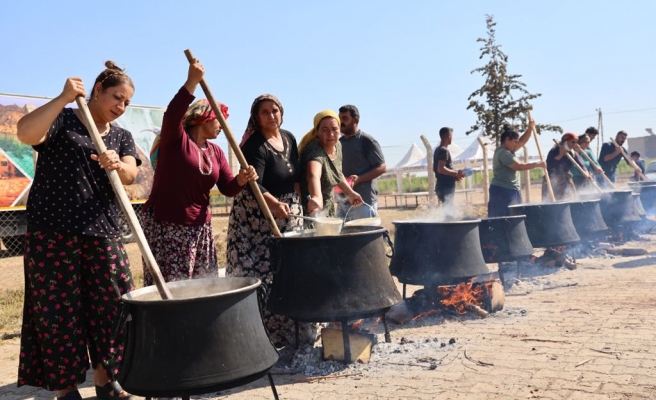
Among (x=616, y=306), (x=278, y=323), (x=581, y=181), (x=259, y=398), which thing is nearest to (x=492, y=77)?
(x=581, y=181)

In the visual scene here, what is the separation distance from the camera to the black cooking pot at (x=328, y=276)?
140 inches

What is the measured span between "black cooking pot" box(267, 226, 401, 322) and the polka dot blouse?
1.11 meters

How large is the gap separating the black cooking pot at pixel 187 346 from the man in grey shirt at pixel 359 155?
3.59m

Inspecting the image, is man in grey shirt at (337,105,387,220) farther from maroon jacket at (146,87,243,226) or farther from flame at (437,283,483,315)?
maroon jacket at (146,87,243,226)

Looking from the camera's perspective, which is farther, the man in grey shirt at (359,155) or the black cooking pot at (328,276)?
the man in grey shirt at (359,155)

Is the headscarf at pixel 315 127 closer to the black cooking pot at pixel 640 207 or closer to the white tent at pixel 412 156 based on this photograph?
the black cooking pot at pixel 640 207

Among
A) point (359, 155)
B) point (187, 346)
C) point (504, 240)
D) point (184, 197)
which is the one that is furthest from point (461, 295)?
point (187, 346)

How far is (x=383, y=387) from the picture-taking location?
11.3ft

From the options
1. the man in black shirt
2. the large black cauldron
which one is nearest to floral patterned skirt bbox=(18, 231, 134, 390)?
the man in black shirt

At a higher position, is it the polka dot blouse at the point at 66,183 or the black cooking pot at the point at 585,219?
the polka dot blouse at the point at 66,183

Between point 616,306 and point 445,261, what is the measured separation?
1689 millimetres

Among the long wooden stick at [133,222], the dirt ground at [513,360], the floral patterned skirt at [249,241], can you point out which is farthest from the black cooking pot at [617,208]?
the long wooden stick at [133,222]

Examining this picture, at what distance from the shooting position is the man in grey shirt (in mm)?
5934

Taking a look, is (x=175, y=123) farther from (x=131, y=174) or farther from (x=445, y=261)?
(x=445, y=261)
